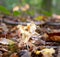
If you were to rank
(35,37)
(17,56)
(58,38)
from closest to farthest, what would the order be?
(17,56) < (58,38) < (35,37)

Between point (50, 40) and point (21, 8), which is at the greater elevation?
point (21, 8)

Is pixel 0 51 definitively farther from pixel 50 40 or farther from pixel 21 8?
pixel 21 8

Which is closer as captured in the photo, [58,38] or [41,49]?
[41,49]

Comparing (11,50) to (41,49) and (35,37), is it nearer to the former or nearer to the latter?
(41,49)

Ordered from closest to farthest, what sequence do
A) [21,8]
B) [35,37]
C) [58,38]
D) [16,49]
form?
[16,49] < [58,38] < [35,37] < [21,8]

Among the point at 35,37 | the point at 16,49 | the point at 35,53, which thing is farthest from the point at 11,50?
the point at 35,37

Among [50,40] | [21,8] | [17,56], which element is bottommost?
[17,56]

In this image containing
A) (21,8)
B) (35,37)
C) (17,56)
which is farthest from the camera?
(21,8)

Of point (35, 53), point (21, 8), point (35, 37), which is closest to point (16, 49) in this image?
point (35, 53)

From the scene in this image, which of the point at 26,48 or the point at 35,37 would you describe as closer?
the point at 26,48
